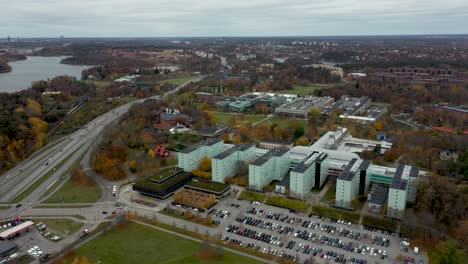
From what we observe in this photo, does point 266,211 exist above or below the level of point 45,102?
below

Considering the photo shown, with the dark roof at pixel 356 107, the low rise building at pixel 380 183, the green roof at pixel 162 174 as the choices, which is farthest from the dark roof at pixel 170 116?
the low rise building at pixel 380 183

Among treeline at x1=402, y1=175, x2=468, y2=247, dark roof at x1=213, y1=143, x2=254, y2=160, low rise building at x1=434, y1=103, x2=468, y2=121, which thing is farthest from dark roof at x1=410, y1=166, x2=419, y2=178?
low rise building at x1=434, y1=103, x2=468, y2=121

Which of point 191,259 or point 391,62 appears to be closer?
point 191,259

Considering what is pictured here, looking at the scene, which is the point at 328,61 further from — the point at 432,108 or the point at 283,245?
the point at 283,245

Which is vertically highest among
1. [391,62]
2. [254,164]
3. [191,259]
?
[391,62]

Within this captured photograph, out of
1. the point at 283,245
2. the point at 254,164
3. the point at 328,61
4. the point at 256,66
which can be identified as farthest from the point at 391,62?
the point at 283,245

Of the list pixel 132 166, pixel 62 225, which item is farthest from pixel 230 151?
pixel 62 225
